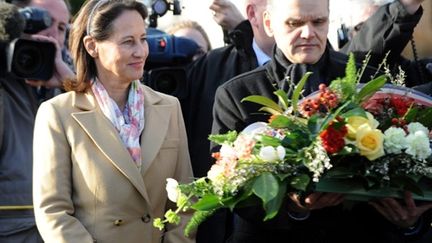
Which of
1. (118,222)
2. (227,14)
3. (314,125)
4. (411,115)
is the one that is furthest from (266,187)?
(227,14)

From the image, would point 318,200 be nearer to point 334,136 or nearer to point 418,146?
point 334,136

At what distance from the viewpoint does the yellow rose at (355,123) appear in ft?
11.9

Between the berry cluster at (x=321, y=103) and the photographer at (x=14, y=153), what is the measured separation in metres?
2.02

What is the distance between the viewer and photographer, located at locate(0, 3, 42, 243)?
520 cm

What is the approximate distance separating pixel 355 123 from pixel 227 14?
7.03 ft

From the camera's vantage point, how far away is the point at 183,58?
5.92m

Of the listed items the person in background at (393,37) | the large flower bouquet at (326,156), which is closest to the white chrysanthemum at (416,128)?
the large flower bouquet at (326,156)

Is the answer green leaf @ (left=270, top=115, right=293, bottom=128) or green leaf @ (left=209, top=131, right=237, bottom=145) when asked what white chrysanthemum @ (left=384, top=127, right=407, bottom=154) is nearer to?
green leaf @ (left=270, top=115, right=293, bottom=128)

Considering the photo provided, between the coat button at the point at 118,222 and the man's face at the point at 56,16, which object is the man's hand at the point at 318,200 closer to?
the coat button at the point at 118,222

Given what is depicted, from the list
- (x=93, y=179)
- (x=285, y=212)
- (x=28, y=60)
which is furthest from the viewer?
(x=28, y=60)

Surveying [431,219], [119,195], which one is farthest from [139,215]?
[431,219]

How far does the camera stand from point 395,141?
11.9ft

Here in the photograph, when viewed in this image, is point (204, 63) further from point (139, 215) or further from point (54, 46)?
point (139, 215)

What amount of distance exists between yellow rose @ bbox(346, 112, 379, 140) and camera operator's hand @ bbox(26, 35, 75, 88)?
7.70ft
